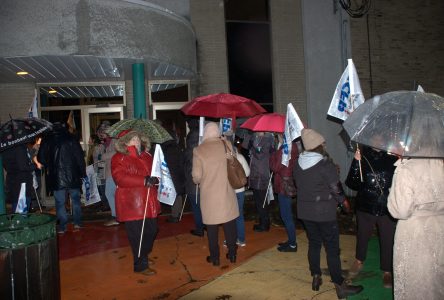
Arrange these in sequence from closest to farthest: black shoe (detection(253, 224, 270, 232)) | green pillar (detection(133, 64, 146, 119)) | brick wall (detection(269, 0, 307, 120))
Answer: black shoe (detection(253, 224, 270, 232)) → green pillar (detection(133, 64, 146, 119)) → brick wall (detection(269, 0, 307, 120))

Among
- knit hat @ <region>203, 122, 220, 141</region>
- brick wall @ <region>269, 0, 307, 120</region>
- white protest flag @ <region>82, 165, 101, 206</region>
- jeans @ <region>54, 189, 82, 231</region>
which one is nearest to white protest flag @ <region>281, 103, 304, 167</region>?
knit hat @ <region>203, 122, 220, 141</region>

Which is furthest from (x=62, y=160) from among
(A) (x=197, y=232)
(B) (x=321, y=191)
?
(B) (x=321, y=191)

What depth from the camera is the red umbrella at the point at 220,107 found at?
20.8ft

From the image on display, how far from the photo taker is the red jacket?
16.7ft

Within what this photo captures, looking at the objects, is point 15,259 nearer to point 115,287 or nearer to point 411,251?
point 115,287

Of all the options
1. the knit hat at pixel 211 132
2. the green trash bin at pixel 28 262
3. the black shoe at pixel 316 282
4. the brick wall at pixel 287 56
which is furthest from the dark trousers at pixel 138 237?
the brick wall at pixel 287 56

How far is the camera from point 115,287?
5.06 meters

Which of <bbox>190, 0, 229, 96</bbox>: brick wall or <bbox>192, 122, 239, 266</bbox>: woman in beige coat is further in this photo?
<bbox>190, 0, 229, 96</bbox>: brick wall

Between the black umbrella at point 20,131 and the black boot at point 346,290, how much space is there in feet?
15.6

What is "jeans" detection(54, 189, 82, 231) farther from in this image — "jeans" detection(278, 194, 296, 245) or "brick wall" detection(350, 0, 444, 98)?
"brick wall" detection(350, 0, 444, 98)

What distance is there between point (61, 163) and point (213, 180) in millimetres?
3494

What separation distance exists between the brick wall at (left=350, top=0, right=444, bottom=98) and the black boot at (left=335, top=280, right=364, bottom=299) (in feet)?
31.6

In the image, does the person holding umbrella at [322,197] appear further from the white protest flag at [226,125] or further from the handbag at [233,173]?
the white protest flag at [226,125]

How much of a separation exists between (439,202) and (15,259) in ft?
11.6
